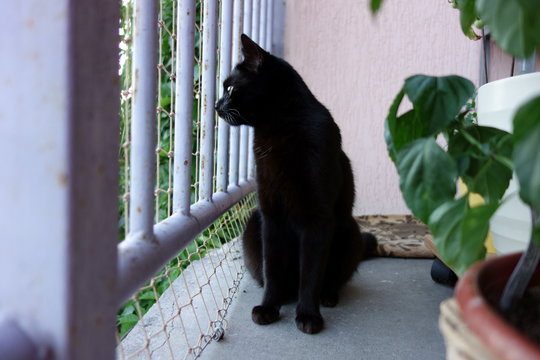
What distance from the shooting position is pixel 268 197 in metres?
1.10

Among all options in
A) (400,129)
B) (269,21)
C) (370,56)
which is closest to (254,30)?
(269,21)

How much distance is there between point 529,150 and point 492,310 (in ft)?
0.37

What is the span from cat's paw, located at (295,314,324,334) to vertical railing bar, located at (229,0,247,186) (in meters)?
0.66

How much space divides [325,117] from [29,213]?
84cm

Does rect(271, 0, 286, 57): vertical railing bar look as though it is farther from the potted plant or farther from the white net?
the potted plant

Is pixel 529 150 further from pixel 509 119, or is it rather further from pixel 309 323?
pixel 309 323

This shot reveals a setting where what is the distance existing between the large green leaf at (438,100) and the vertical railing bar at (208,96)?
784 mm

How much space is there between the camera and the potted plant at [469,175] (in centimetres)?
27

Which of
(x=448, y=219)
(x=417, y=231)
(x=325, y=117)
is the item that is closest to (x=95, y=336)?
(x=448, y=219)

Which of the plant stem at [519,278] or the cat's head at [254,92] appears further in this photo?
the cat's head at [254,92]

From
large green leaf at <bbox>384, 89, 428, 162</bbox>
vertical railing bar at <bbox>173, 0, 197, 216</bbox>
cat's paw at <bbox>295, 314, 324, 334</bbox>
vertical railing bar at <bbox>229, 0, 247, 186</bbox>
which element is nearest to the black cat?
cat's paw at <bbox>295, 314, 324, 334</bbox>

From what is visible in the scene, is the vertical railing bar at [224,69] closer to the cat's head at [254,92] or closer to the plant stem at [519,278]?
the cat's head at [254,92]

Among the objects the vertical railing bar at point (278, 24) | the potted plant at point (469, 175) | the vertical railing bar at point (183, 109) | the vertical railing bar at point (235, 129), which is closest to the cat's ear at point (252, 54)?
the vertical railing bar at point (183, 109)

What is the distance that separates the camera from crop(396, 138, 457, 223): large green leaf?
366 mm
